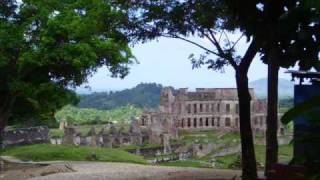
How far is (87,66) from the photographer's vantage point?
2042cm

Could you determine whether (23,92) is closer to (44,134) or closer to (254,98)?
(44,134)

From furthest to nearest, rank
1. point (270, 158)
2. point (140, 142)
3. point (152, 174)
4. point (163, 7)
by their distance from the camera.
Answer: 1. point (140, 142)
2. point (152, 174)
3. point (163, 7)
4. point (270, 158)

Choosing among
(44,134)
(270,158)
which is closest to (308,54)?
(270,158)

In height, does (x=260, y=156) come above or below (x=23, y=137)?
Result: below

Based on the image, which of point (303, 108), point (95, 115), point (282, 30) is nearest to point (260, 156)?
point (282, 30)

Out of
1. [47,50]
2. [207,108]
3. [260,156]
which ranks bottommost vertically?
[260,156]

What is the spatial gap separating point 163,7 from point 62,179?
5.20 m

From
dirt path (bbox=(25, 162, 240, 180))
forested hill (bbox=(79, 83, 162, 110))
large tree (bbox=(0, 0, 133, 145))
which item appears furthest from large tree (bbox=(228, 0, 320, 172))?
forested hill (bbox=(79, 83, 162, 110))

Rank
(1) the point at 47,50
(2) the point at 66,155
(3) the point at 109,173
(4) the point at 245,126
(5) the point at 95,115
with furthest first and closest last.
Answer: (5) the point at 95,115, (2) the point at 66,155, (1) the point at 47,50, (3) the point at 109,173, (4) the point at 245,126

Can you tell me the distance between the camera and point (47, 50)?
774 inches

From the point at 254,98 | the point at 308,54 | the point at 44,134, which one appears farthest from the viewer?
the point at 254,98

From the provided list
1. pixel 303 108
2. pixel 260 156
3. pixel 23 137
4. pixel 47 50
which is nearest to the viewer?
pixel 303 108

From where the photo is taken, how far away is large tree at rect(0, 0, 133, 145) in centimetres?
1966

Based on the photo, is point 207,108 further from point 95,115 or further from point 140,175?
point 140,175
